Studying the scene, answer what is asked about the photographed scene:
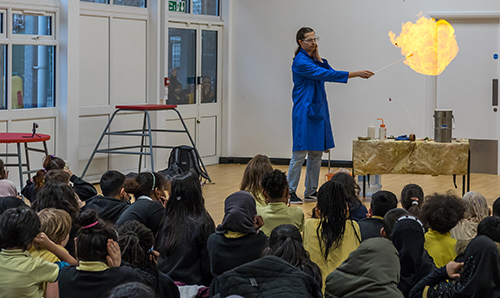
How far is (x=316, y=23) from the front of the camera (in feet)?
32.6

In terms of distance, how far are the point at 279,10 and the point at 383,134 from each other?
11.0ft

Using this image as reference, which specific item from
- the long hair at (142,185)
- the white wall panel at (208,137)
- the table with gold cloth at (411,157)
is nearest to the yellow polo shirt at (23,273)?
the long hair at (142,185)

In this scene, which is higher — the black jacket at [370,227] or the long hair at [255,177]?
the long hair at [255,177]

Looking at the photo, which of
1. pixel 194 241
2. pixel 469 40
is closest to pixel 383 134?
pixel 469 40

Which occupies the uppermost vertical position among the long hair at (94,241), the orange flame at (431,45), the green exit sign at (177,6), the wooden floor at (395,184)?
the green exit sign at (177,6)

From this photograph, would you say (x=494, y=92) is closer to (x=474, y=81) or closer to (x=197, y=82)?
(x=474, y=81)

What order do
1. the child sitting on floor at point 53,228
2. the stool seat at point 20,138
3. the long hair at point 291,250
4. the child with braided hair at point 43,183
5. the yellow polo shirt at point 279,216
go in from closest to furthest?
the long hair at point 291,250 < the child sitting on floor at point 53,228 < the yellow polo shirt at point 279,216 < the child with braided hair at point 43,183 < the stool seat at point 20,138

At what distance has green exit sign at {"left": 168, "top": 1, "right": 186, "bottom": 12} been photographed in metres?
9.41

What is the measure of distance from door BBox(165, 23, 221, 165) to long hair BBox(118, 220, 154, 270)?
6.48m

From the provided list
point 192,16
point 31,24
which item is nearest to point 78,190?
point 31,24

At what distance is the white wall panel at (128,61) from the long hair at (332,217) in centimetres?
554

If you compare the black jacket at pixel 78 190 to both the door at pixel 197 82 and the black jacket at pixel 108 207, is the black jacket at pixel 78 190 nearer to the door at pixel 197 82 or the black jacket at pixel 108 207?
the black jacket at pixel 108 207

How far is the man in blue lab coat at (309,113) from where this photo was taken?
7.18m

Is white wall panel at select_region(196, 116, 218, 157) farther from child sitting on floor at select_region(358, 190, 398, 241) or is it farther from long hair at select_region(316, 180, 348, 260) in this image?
long hair at select_region(316, 180, 348, 260)
